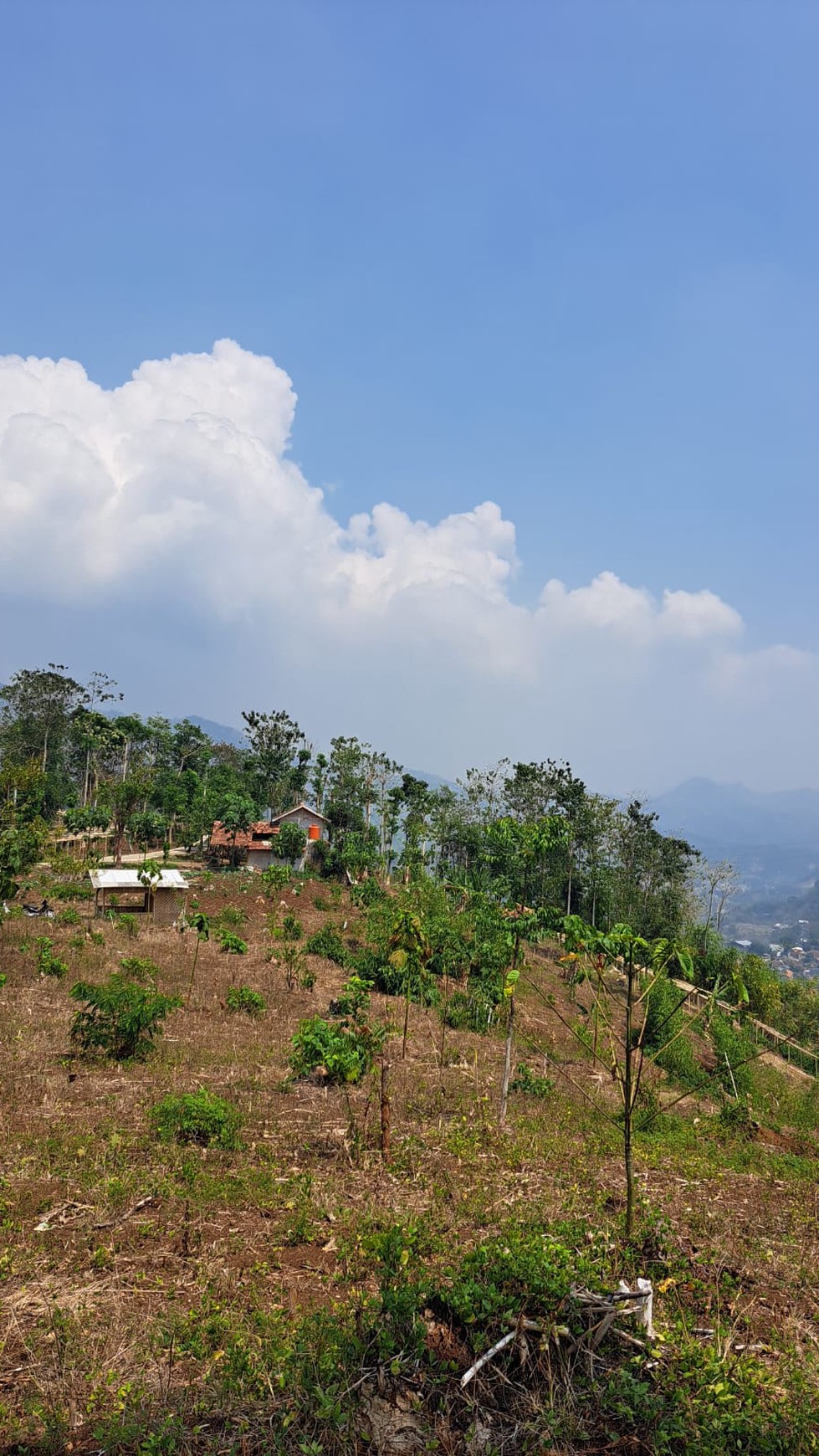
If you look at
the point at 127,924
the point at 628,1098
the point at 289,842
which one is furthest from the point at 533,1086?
the point at 289,842

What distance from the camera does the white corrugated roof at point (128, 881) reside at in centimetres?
2661

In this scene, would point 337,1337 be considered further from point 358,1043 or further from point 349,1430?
point 358,1043

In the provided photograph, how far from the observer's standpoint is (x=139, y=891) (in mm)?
28906

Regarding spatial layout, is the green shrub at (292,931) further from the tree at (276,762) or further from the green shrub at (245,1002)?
the tree at (276,762)

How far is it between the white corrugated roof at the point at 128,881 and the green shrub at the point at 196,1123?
710 inches

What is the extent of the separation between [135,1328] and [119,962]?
15564 mm

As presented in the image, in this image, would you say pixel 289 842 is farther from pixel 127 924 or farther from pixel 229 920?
pixel 127 924

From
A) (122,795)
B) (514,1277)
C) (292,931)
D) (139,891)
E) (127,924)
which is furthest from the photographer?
(122,795)

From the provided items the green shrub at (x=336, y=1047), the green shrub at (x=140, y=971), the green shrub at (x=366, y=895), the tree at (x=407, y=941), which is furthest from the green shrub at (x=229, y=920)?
the green shrub at (x=336, y=1047)

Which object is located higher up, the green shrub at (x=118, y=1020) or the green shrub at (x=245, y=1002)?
the green shrub at (x=118, y=1020)

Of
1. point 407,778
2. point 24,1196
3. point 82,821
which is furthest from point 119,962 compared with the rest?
point 407,778

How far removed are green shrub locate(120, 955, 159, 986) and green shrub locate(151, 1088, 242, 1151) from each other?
8840 mm

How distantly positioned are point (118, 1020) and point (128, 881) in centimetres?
1659

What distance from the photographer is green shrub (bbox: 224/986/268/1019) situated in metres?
16.6
